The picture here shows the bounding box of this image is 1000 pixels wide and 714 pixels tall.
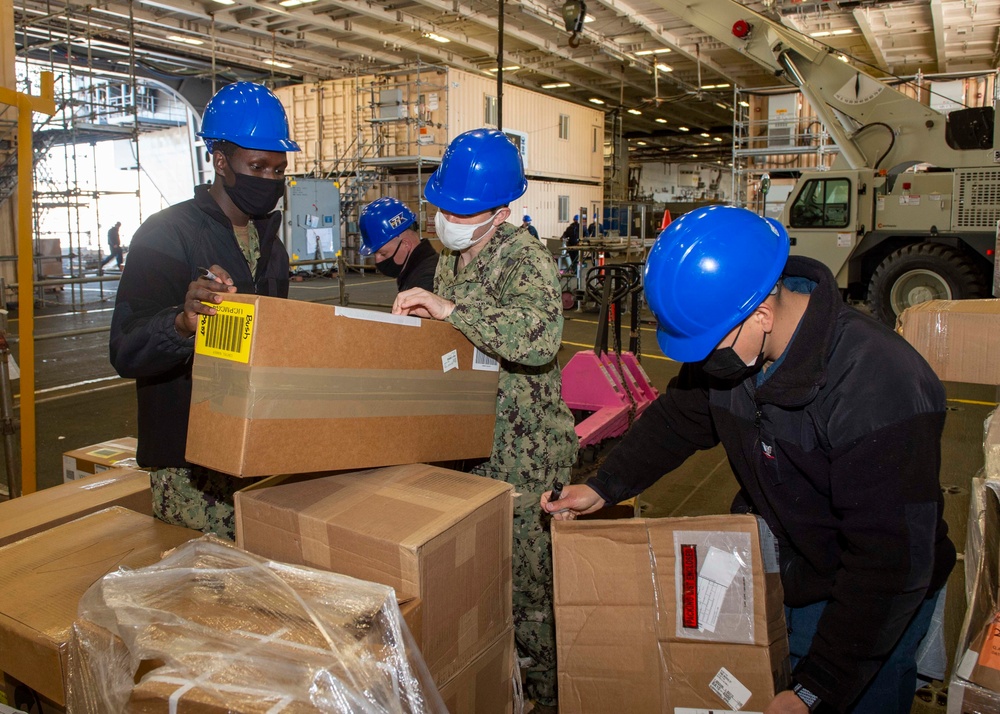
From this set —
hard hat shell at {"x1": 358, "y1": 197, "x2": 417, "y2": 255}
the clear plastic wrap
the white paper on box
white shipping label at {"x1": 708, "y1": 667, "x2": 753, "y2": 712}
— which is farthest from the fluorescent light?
white shipping label at {"x1": 708, "y1": 667, "x2": 753, "y2": 712}

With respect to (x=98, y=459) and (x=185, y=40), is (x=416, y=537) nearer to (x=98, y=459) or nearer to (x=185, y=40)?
(x=98, y=459)

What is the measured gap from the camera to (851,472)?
1408 millimetres

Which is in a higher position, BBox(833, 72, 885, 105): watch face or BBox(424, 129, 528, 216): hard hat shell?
BBox(833, 72, 885, 105): watch face

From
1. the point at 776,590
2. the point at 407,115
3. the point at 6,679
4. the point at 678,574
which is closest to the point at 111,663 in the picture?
the point at 6,679

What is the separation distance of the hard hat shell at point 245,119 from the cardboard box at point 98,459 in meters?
1.45

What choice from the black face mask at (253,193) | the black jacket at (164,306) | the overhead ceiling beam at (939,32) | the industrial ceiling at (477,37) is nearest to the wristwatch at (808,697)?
the black jacket at (164,306)

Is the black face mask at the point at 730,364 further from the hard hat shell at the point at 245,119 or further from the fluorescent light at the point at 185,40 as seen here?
the fluorescent light at the point at 185,40

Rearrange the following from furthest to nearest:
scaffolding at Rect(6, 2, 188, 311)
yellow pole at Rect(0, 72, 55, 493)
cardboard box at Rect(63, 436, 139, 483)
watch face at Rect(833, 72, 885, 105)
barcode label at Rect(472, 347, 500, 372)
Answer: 1. scaffolding at Rect(6, 2, 188, 311)
2. watch face at Rect(833, 72, 885, 105)
3. cardboard box at Rect(63, 436, 139, 483)
4. yellow pole at Rect(0, 72, 55, 493)
5. barcode label at Rect(472, 347, 500, 372)

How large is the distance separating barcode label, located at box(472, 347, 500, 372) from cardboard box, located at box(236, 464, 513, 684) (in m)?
0.36

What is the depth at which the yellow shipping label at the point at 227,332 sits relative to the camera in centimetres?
148

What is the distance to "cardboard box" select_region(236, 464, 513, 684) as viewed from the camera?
147 cm

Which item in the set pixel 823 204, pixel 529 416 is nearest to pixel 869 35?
pixel 823 204

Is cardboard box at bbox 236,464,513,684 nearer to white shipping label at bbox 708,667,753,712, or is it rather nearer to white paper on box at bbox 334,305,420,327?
white paper on box at bbox 334,305,420,327

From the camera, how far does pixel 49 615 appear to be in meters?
1.52
